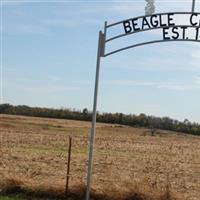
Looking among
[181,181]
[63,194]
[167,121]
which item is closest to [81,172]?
[181,181]

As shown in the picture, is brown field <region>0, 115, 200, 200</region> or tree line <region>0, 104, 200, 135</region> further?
tree line <region>0, 104, 200, 135</region>

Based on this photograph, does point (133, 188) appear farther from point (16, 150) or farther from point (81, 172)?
point (16, 150)

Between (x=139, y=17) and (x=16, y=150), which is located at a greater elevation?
(x=139, y=17)

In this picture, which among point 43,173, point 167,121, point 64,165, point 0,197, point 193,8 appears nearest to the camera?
point 193,8

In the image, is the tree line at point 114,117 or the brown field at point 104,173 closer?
the brown field at point 104,173

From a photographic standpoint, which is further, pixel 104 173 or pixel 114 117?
pixel 114 117

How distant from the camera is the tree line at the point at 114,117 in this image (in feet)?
253

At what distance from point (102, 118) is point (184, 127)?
12.5m

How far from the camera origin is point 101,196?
1134cm

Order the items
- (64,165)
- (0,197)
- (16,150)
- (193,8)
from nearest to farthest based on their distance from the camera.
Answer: (193,8) → (0,197) → (64,165) → (16,150)

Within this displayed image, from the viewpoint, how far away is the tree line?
77.2 meters

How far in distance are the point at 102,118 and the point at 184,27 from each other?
7083cm

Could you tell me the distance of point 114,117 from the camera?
3211 inches

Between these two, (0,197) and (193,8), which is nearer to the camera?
(193,8)
